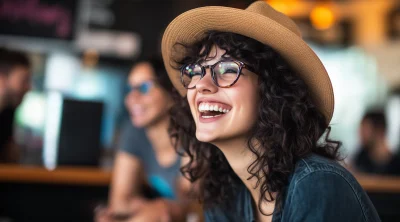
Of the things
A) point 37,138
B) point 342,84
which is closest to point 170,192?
point 37,138

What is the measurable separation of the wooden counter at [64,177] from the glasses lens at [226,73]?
182 centimetres

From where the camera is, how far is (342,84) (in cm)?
777

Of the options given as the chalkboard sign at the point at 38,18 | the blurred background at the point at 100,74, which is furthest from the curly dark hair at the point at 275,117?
the chalkboard sign at the point at 38,18

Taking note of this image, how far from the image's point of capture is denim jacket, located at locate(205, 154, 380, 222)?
49.3 inches

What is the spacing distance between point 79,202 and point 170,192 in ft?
3.21

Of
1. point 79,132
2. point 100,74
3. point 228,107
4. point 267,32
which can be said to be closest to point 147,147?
point 79,132

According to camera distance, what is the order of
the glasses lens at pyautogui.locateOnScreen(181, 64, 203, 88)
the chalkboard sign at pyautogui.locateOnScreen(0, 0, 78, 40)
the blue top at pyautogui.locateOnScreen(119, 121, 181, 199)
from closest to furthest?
the glasses lens at pyautogui.locateOnScreen(181, 64, 203, 88)
the blue top at pyautogui.locateOnScreen(119, 121, 181, 199)
the chalkboard sign at pyautogui.locateOnScreen(0, 0, 78, 40)

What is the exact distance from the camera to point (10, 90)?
3.70 metres

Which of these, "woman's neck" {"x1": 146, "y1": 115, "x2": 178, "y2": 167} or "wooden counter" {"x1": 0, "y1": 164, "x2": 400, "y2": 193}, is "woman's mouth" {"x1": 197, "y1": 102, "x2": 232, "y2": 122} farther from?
"wooden counter" {"x1": 0, "y1": 164, "x2": 400, "y2": 193}

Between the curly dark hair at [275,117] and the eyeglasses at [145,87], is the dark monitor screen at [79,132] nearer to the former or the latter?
the eyeglasses at [145,87]

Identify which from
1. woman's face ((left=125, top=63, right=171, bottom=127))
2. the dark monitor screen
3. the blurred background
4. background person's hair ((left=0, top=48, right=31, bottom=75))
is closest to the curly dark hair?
the blurred background

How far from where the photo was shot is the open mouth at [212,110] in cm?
145

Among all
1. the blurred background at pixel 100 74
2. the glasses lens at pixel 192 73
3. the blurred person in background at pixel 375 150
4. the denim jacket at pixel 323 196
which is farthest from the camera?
the blurred person in background at pixel 375 150

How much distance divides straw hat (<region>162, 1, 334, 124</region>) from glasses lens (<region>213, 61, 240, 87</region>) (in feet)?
0.32
